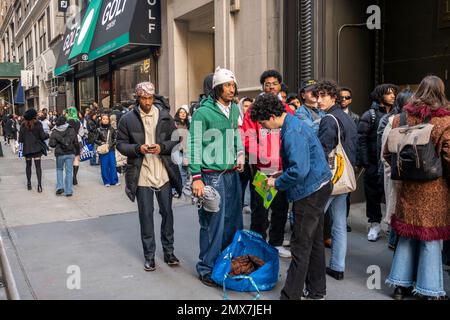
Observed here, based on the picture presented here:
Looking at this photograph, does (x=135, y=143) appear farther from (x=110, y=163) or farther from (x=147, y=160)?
(x=110, y=163)

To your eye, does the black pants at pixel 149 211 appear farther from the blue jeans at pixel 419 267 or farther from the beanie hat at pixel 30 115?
the beanie hat at pixel 30 115

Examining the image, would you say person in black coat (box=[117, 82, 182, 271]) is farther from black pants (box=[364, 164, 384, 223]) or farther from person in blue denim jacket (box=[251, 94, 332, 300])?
black pants (box=[364, 164, 384, 223])

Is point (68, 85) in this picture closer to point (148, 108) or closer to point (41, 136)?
point (41, 136)

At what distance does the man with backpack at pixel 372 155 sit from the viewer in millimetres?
5539

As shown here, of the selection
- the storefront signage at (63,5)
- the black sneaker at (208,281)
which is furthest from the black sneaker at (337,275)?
the storefront signage at (63,5)

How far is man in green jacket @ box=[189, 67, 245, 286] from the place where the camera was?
4.21m

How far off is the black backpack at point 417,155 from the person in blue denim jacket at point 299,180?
0.58 metres

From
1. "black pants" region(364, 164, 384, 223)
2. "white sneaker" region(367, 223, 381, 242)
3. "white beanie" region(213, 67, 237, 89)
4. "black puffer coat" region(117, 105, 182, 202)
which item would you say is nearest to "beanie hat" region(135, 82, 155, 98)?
"black puffer coat" region(117, 105, 182, 202)

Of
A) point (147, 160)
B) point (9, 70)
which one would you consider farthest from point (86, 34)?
point (9, 70)

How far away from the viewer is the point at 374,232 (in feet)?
18.5

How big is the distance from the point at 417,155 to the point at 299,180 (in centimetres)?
92
